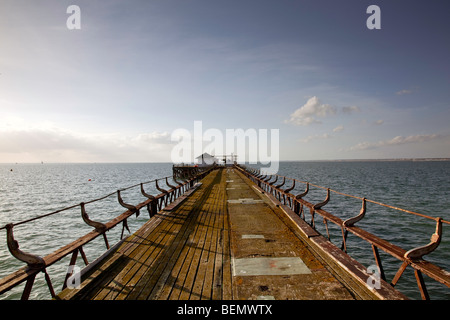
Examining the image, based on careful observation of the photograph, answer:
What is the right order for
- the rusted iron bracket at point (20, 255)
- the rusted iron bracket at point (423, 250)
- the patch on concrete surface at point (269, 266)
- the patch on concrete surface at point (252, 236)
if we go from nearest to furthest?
the rusted iron bracket at point (20, 255) < the rusted iron bracket at point (423, 250) < the patch on concrete surface at point (269, 266) < the patch on concrete surface at point (252, 236)

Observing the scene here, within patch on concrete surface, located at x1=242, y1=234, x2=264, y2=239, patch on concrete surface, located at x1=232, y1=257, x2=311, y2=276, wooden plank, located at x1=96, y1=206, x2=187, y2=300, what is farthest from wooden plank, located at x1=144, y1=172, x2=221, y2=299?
patch on concrete surface, located at x1=242, y1=234, x2=264, y2=239

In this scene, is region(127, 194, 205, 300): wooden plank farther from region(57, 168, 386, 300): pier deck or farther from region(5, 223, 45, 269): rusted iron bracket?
region(5, 223, 45, 269): rusted iron bracket

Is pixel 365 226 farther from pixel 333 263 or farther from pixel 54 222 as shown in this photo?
pixel 54 222

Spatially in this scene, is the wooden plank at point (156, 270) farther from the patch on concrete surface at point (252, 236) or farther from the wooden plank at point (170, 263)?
the patch on concrete surface at point (252, 236)

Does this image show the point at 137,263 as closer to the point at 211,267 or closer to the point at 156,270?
the point at 156,270

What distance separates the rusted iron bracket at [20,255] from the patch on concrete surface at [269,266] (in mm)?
3565

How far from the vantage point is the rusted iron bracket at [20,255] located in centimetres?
356

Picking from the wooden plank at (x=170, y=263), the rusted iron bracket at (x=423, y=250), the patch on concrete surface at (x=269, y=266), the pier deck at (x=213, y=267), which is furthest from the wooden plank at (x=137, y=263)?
the rusted iron bracket at (x=423, y=250)

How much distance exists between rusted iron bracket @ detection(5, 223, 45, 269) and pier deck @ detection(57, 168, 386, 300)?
703 millimetres

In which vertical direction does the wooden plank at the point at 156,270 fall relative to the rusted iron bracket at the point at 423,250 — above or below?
below

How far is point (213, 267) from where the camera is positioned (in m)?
4.80

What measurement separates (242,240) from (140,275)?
2917mm

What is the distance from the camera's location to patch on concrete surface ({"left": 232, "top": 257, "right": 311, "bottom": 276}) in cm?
448

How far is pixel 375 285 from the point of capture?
3756mm
